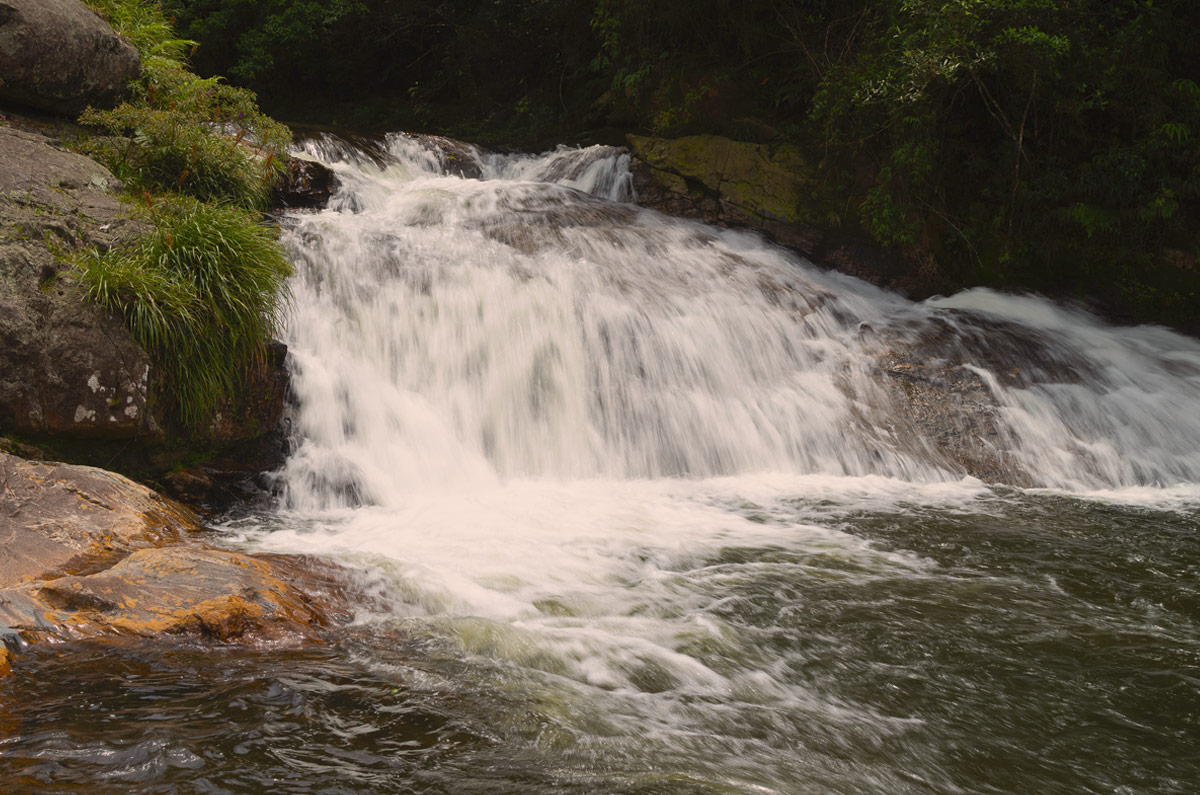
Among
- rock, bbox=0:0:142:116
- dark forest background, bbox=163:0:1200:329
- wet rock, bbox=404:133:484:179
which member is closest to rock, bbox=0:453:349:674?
rock, bbox=0:0:142:116

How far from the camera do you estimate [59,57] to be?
7441 millimetres

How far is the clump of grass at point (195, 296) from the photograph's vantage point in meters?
5.54

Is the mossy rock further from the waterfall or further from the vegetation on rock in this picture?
the vegetation on rock

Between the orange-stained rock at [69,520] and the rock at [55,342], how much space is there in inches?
22.7

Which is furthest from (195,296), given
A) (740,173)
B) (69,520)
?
(740,173)

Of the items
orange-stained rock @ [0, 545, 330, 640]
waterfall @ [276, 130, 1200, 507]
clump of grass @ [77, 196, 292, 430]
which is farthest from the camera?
waterfall @ [276, 130, 1200, 507]

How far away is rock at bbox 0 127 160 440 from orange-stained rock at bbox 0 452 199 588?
22.7 inches

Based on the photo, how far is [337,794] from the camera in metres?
2.37

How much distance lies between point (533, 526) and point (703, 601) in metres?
1.60

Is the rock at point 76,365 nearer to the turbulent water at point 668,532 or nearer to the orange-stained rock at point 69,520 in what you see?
the turbulent water at point 668,532

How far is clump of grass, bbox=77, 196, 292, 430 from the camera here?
5.54 meters

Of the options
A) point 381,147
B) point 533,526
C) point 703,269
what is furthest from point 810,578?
point 381,147

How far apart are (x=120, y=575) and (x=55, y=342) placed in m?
2.29

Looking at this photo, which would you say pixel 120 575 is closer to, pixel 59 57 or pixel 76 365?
pixel 76 365
